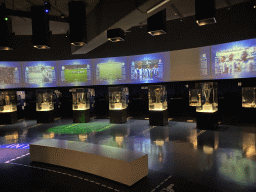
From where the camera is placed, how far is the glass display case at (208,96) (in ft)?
21.0

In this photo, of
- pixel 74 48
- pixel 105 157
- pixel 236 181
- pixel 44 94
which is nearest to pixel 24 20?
pixel 74 48

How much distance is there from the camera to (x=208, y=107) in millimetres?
6457

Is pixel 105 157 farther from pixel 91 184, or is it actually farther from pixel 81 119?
pixel 81 119

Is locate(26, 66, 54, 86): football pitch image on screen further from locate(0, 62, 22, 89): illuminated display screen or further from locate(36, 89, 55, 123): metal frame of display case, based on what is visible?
locate(36, 89, 55, 123): metal frame of display case

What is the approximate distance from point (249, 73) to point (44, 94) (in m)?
8.13

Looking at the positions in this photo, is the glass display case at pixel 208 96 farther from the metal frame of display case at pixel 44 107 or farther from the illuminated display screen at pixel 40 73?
the illuminated display screen at pixel 40 73

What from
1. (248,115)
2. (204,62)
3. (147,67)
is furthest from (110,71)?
(248,115)

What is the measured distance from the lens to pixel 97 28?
739cm

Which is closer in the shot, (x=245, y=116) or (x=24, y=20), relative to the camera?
(x=245, y=116)

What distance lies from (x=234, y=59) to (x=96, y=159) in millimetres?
7168

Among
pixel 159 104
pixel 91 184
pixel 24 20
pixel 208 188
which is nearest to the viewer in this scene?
pixel 208 188

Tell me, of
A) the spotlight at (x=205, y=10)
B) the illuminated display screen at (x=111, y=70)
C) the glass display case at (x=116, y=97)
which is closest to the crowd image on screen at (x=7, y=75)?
the illuminated display screen at (x=111, y=70)

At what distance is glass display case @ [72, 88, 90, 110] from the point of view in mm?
8375

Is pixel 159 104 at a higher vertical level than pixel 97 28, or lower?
lower
